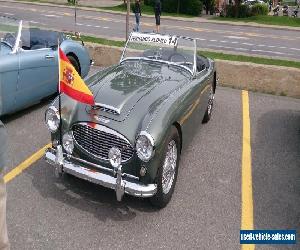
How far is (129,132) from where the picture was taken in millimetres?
3961

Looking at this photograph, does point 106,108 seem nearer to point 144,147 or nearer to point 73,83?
point 73,83

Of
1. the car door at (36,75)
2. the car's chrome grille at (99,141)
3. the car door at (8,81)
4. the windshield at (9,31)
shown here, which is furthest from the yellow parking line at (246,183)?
the windshield at (9,31)

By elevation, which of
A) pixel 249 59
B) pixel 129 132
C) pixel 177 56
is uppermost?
pixel 177 56

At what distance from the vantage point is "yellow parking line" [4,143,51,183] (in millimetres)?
4719

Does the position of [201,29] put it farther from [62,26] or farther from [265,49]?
[62,26]

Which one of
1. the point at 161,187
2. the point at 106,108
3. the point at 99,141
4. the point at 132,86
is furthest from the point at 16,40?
the point at 161,187

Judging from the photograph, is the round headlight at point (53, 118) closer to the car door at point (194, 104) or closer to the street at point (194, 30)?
the car door at point (194, 104)

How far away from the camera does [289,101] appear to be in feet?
27.1

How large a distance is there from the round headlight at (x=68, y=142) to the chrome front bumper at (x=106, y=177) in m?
0.09

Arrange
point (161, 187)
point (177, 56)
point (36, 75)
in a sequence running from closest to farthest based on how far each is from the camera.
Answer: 1. point (161, 187)
2. point (177, 56)
3. point (36, 75)

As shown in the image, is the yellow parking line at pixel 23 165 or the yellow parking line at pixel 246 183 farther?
the yellow parking line at pixel 23 165

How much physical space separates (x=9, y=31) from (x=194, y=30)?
1842 centimetres

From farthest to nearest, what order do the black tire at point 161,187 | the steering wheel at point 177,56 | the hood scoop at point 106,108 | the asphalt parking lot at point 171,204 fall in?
1. the steering wheel at point 177,56
2. the hood scoop at point 106,108
3. the black tire at point 161,187
4. the asphalt parking lot at point 171,204

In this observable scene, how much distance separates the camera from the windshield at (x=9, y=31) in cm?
634
